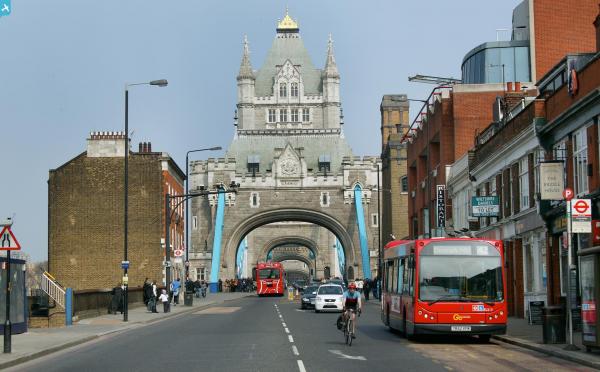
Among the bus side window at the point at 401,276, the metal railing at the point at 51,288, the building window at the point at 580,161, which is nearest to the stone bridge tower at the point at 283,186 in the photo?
the metal railing at the point at 51,288

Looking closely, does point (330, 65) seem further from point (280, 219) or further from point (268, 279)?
point (268, 279)

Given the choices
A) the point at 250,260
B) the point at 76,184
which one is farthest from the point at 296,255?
the point at 76,184

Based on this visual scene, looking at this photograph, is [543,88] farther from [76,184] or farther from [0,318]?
[76,184]

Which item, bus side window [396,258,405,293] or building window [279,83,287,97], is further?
building window [279,83,287,97]

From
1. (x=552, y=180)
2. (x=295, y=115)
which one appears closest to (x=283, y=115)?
(x=295, y=115)

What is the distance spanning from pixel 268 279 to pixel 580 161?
193 feet

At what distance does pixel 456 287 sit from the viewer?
78.6 ft

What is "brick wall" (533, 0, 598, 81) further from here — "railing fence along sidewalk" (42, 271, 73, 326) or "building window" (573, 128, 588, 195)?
"railing fence along sidewalk" (42, 271, 73, 326)

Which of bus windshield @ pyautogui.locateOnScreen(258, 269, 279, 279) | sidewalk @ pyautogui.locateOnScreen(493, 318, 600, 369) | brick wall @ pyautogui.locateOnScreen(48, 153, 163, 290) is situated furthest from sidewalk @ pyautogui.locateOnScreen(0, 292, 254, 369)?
bus windshield @ pyautogui.locateOnScreen(258, 269, 279, 279)

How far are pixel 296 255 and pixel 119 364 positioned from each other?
142822 mm

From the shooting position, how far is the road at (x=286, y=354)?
17.9 meters

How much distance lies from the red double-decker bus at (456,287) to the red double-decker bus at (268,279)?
2413 inches

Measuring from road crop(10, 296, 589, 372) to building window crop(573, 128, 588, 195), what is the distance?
6061 mm

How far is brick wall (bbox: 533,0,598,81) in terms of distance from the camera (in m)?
50.3
